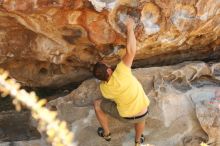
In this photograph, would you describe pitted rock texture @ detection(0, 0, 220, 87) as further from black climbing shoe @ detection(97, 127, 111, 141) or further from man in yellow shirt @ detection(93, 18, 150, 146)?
black climbing shoe @ detection(97, 127, 111, 141)

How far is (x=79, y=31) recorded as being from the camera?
3469 mm

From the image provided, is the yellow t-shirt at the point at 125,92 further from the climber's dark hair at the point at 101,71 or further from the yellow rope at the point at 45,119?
the yellow rope at the point at 45,119

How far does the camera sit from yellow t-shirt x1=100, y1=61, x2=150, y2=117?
10.9 feet

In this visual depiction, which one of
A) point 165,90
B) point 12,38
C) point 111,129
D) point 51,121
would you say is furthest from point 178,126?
point 51,121

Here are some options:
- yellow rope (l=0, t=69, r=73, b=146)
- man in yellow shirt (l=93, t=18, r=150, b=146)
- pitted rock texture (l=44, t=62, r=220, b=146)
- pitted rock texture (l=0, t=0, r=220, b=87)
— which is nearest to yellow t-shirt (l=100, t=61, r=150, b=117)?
man in yellow shirt (l=93, t=18, r=150, b=146)

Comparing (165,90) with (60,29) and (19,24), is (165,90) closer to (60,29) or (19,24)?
(60,29)

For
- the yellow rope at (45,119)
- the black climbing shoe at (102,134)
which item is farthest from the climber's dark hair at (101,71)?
the yellow rope at (45,119)

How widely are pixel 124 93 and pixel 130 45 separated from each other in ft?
1.25

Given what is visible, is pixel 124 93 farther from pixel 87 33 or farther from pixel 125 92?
pixel 87 33

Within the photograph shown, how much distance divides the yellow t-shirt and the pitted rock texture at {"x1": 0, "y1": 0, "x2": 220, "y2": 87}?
332 mm

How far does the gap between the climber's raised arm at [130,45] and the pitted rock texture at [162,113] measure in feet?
2.51

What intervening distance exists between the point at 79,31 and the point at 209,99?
4.41ft

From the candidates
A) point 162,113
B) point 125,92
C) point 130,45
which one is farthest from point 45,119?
point 162,113

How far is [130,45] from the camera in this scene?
323 centimetres
